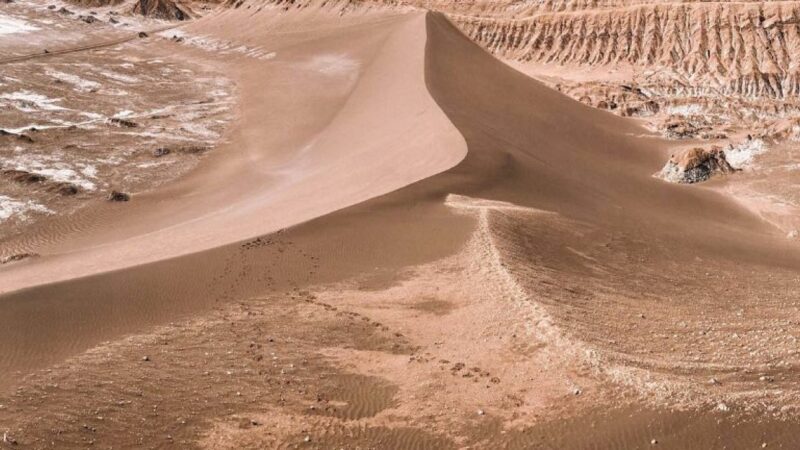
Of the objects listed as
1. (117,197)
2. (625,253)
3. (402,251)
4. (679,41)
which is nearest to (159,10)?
(117,197)

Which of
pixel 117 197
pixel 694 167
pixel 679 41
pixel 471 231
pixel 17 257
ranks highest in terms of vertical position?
pixel 679 41

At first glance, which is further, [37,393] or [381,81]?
[381,81]

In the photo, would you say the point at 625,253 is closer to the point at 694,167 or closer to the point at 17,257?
the point at 694,167

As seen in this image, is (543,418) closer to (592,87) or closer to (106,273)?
(106,273)

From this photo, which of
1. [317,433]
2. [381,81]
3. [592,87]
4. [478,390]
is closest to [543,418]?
[478,390]

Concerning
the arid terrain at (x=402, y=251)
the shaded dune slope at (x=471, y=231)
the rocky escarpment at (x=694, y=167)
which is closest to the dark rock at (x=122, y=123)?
the arid terrain at (x=402, y=251)

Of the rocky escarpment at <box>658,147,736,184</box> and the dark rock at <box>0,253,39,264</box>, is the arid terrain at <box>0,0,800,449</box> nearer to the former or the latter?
the rocky escarpment at <box>658,147,736,184</box>
